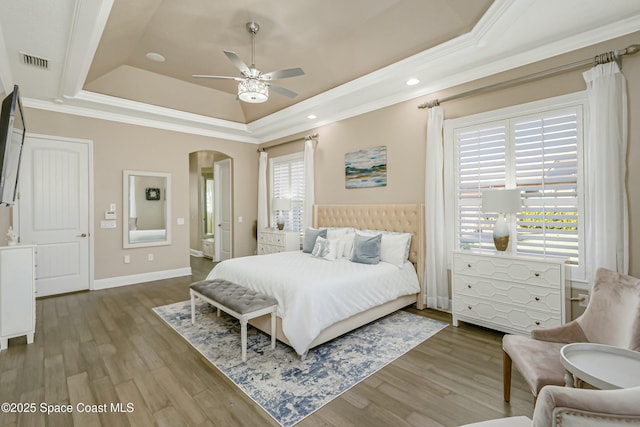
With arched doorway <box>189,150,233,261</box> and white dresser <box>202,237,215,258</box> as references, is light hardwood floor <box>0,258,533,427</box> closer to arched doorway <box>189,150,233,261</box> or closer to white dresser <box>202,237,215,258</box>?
arched doorway <box>189,150,233,261</box>

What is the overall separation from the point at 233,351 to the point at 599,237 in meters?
3.68

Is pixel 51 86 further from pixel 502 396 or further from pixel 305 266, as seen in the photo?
pixel 502 396

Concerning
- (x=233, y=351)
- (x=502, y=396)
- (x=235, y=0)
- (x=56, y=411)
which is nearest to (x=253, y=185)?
(x=235, y=0)

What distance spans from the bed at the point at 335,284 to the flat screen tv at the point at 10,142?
222cm

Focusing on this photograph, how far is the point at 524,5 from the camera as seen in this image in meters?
2.53

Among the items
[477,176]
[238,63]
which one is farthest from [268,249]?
[477,176]

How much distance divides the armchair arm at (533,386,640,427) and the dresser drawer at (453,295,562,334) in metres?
2.43

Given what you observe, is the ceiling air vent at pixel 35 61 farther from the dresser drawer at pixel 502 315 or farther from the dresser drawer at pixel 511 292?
the dresser drawer at pixel 502 315

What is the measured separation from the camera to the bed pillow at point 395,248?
397cm

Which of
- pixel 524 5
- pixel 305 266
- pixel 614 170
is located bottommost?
pixel 305 266

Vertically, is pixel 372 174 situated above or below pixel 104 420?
above

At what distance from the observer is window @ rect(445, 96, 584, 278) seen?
10.0 feet

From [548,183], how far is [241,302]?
3.49 m

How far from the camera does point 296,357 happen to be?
2801 mm
